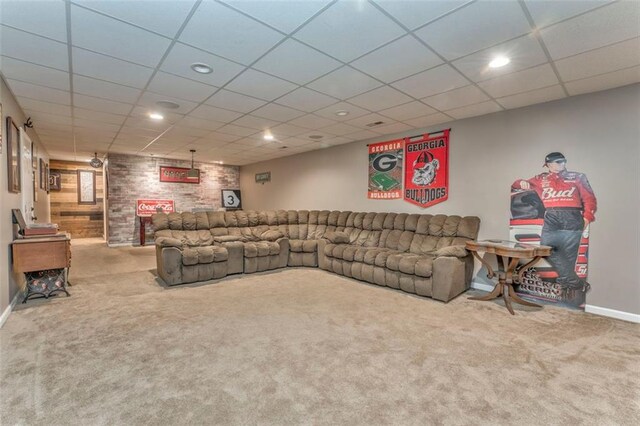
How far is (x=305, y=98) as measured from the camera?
12.1 feet

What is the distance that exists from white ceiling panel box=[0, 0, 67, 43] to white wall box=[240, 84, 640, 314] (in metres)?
4.60

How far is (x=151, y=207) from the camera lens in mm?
8469

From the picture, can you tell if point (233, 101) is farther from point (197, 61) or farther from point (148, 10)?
point (148, 10)

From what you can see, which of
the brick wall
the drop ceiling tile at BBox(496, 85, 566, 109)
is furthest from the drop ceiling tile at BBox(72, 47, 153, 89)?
the brick wall

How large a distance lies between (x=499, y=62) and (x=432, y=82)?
0.62 m

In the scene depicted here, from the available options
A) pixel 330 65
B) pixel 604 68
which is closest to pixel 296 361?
pixel 330 65

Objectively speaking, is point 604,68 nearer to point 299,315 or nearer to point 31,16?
point 299,315

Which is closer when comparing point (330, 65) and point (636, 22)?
point (636, 22)

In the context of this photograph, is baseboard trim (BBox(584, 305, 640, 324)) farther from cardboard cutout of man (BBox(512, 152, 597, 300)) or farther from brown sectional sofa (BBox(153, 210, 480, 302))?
brown sectional sofa (BBox(153, 210, 480, 302))

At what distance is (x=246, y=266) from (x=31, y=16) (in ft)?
12.8

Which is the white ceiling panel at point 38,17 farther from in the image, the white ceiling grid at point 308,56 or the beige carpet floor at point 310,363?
the beige carpet floor at point 310,363

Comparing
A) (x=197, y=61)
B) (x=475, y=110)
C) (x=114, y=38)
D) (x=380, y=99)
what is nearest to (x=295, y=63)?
(x=197, y=61)

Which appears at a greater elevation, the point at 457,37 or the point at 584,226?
the point at 457,37

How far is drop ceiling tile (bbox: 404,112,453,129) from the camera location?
14.4ft
